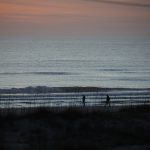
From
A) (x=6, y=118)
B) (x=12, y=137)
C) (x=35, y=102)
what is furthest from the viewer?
(x=35, y=102)

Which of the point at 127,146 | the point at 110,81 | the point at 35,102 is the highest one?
the point at 110,81

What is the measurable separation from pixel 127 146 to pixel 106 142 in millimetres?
599

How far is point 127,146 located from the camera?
488 inches

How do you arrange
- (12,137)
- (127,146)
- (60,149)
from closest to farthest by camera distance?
(60,149) → (127,146) → (12,137)

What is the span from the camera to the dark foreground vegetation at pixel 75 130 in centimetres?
1202

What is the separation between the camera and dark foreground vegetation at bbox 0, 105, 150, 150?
12.0 m

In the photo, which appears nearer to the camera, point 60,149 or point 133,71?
point 60,149

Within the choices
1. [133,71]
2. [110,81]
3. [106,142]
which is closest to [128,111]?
[106,142]

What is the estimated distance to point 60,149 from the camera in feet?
37.1

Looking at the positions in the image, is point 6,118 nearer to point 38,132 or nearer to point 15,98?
point 38,132

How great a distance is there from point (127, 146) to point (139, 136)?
1.32 metres

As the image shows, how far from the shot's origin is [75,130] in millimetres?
14508

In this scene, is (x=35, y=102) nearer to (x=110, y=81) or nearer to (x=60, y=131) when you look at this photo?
(x=60, y=131)

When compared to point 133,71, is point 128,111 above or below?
below
